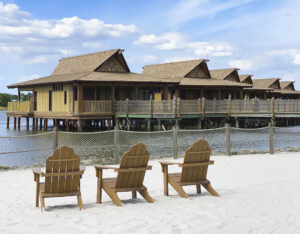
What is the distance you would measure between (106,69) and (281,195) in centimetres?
3067

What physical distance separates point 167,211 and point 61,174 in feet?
5.86

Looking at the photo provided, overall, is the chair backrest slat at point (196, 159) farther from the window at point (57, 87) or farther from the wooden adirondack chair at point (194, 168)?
the window at point (57, 87)

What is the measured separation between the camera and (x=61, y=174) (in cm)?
736

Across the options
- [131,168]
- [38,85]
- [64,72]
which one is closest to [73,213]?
[131,168]

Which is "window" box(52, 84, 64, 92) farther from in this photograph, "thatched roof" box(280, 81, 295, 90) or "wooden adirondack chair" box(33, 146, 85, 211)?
"thatched roof" box(280, 81, 295, 90)

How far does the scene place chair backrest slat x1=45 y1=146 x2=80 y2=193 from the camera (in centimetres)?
730

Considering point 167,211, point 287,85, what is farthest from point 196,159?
point 287,85

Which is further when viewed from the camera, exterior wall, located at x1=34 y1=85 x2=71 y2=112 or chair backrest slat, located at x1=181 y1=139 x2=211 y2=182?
exterior wall, located at x1=34 y1=85 x2=71 y2=112

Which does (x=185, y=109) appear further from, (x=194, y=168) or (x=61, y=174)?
(x=61, y=174)

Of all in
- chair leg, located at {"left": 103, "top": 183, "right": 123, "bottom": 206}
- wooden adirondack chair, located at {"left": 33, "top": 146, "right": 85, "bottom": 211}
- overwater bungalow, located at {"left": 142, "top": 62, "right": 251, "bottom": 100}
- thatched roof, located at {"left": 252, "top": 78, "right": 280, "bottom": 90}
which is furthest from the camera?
thatched roof, located at {"left": 252, "top": 78, "right": 280, "bottom": 90}

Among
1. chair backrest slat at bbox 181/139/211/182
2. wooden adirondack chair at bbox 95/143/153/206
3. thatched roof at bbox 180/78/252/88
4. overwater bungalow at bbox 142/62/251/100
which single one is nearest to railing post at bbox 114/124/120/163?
chair backrest slat at bbox 181/139/211/182

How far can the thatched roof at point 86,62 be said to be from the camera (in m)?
37.9

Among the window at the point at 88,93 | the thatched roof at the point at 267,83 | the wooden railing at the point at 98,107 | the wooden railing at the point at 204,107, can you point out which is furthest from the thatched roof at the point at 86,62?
the thatched roof at the point at 267,83

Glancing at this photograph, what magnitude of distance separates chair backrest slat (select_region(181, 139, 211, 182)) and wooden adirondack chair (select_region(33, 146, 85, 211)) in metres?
1.94
